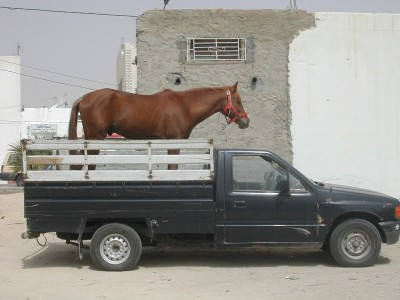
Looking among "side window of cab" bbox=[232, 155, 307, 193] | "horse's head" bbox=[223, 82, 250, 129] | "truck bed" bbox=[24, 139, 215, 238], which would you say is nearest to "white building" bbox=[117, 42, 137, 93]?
"horse's head" bbox=[223, 82, 250, 129]

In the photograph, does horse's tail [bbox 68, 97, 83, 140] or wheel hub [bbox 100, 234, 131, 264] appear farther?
horse's tail [bbox 68, 97, 83, 140]

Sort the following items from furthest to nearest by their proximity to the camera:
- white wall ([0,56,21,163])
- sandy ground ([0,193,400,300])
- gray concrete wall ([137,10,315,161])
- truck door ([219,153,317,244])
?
white wall ([0,56,21,163]) → gray concrete wall ([137,10,315,161]) → truck door ([219,153,317,244]) → sandy ground ([0,193,400,300])

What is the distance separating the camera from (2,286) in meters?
6.66

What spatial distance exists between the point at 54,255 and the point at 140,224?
1951 mm

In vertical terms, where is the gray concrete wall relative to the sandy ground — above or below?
above

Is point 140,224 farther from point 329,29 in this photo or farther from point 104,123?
point 329,29

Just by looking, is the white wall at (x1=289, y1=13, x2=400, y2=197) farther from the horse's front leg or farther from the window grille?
the horse's front leg

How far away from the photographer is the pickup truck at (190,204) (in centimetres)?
721

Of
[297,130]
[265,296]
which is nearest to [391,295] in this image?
[265,296]

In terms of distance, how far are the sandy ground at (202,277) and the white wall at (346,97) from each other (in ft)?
9.63

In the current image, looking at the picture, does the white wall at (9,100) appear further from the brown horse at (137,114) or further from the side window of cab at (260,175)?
the side window of cab at (260,175)

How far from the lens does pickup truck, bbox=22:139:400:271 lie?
284 inches

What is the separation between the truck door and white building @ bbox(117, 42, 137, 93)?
16.1 meters

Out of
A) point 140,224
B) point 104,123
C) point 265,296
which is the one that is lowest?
point 265,296
